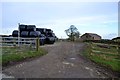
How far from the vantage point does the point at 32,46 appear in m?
20.7

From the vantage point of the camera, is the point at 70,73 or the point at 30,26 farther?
the point at 30,26

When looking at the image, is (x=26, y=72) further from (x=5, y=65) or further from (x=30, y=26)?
(x=30, y=26)

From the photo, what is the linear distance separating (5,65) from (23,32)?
61.5 feet

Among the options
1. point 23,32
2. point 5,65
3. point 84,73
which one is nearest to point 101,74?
point 84,73

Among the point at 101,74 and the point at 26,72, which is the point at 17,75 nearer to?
the point at 26,72

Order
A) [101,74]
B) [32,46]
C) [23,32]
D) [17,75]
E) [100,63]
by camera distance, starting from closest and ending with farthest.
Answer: [17,75], [101,74], [100,63], [32,46], [23,32]

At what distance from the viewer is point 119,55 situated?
1655 cm

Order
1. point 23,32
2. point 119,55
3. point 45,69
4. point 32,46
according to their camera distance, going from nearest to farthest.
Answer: point 45,69
point 119,55
point 32,46
point 23,32

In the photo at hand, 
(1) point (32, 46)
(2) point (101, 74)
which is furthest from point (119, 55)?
(1) point (32, 46)

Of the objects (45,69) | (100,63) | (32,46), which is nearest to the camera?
(45,69)

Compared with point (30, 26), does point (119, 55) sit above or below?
below

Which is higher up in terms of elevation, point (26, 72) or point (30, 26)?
point (30, 26)

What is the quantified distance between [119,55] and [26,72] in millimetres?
7728

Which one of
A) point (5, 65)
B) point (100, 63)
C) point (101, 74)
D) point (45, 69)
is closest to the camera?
point (101, 74)
